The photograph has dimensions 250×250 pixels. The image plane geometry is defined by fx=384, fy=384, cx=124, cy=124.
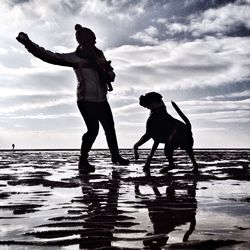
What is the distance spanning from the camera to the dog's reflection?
5.51 feet

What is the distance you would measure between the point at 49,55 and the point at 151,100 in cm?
190

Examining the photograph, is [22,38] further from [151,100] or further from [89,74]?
[151,100]

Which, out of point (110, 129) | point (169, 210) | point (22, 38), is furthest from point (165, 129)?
point (169, 210)

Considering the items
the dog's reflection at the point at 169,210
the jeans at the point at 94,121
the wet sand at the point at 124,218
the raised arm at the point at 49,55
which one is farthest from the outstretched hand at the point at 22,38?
the dog's reflection at the point at 169,210

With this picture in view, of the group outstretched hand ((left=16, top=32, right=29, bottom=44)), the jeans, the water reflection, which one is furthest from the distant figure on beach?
the water reflection

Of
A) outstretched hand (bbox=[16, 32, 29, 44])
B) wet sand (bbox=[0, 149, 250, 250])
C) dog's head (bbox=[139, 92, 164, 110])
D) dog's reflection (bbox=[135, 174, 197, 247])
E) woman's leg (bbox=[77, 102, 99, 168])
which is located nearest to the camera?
wet sand (bbox=[0, 149, 250, 250])

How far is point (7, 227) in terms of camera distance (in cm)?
183

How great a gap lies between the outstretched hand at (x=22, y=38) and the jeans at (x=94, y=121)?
4.09ft

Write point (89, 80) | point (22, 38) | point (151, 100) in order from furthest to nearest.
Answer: point (151, 100)
point (89, 80)
point (22, 38)

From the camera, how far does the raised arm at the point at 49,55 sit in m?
5.70

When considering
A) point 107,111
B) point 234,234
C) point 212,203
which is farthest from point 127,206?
point 107,111

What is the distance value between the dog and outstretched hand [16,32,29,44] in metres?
2.17

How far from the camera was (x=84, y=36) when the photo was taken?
20.1 ft

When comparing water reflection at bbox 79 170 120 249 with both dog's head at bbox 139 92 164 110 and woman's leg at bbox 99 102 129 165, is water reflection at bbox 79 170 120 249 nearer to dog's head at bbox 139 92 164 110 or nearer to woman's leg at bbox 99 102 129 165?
woman's leg at bbox 99 102 129 165
